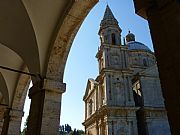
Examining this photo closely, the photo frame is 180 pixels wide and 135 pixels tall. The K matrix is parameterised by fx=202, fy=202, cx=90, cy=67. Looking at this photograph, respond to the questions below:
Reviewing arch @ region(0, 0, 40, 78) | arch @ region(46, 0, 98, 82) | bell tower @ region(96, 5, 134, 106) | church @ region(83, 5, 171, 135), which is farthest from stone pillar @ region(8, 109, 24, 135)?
bell tower @ region(96, 5, 134, 106)

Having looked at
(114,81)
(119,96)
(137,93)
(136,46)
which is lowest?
(119,96)

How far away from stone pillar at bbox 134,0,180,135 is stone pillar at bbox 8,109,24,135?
6779mm

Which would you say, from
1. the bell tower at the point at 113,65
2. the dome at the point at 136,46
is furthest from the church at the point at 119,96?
the dome at the point at 136,46

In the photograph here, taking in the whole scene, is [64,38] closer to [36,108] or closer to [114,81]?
[36,108]

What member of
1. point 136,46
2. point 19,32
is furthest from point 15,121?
point 136,46

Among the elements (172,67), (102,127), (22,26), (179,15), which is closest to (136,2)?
(179,15)

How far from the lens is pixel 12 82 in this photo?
7969 millimetres

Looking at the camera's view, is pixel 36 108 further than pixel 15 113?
No

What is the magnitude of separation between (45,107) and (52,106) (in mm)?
173

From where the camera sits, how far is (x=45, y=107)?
4672mm

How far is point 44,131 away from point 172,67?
3.44 m

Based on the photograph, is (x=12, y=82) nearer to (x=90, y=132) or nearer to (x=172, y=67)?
(x=172, y=67)

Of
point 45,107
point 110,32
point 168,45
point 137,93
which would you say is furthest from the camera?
point 110,32

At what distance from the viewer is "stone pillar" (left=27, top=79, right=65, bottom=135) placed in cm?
454
